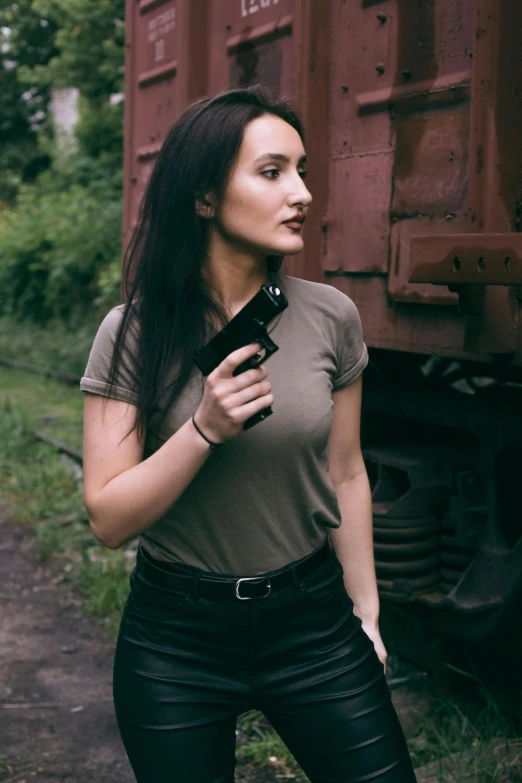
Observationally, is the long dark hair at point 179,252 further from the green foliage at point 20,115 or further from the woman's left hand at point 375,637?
the green foliage at point 20,115

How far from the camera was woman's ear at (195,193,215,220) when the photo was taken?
1960 millimetres

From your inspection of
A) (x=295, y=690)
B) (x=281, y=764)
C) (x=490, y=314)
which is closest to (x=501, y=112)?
(x=490, y=314)

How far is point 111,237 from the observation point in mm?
14000

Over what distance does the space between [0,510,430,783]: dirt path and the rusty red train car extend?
803 mm

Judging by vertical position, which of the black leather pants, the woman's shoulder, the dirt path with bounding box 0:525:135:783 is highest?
the woman's shoulder

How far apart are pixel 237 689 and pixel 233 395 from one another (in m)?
0.58

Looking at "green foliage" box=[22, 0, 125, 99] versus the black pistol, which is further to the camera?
"green foliage" box=[22, 0, 125, 99]

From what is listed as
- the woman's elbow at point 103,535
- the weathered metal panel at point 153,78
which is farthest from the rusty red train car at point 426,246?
the woman's elbow at point 103,535

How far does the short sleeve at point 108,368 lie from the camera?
1.87 meters

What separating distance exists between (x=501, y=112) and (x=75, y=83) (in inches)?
547

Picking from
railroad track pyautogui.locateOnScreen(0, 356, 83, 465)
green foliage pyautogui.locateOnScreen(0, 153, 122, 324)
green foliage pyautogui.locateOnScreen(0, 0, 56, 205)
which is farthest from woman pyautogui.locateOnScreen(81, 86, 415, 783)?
green foliage pyautogui.locateOnScreen(0, 0, 56, 205)

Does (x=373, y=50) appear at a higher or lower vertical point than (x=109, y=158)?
lower

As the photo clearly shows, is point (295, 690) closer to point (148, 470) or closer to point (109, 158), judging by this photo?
point (148, 470)

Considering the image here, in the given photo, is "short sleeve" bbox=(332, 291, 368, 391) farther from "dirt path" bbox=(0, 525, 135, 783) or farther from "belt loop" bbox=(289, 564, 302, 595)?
"dirt path" bbox=(0, 525, 135, 783)
